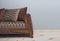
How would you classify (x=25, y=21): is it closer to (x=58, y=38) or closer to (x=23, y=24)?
(x=23, y=24)

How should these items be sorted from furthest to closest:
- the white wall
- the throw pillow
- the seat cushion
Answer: the white wall
the throw pillow
the seat cushion

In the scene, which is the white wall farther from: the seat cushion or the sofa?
the seat cushion

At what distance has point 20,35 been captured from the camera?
416cm

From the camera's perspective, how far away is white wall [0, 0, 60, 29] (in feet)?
15.1

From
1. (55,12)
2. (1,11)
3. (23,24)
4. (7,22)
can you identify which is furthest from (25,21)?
(55,12)

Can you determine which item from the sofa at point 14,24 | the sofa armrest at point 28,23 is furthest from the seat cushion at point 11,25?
the sofa armrest at point 28,23

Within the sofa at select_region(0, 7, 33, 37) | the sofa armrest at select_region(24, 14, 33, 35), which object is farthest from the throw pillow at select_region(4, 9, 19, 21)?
the sofa armrest at select_region(24, 14, 33, 35)

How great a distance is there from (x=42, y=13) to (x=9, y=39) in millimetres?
1511

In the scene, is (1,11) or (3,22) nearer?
(3,22)

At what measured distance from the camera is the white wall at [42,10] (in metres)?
4.62

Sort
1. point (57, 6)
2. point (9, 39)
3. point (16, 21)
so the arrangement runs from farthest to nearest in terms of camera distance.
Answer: point (57, 6), point (16, 21), point (9, 39)

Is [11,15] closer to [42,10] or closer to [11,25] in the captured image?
[11,25]

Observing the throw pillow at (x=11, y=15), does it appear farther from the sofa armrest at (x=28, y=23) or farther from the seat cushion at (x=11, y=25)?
the sofa armrest at (x=28, y=23)

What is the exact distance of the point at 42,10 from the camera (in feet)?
15.3
